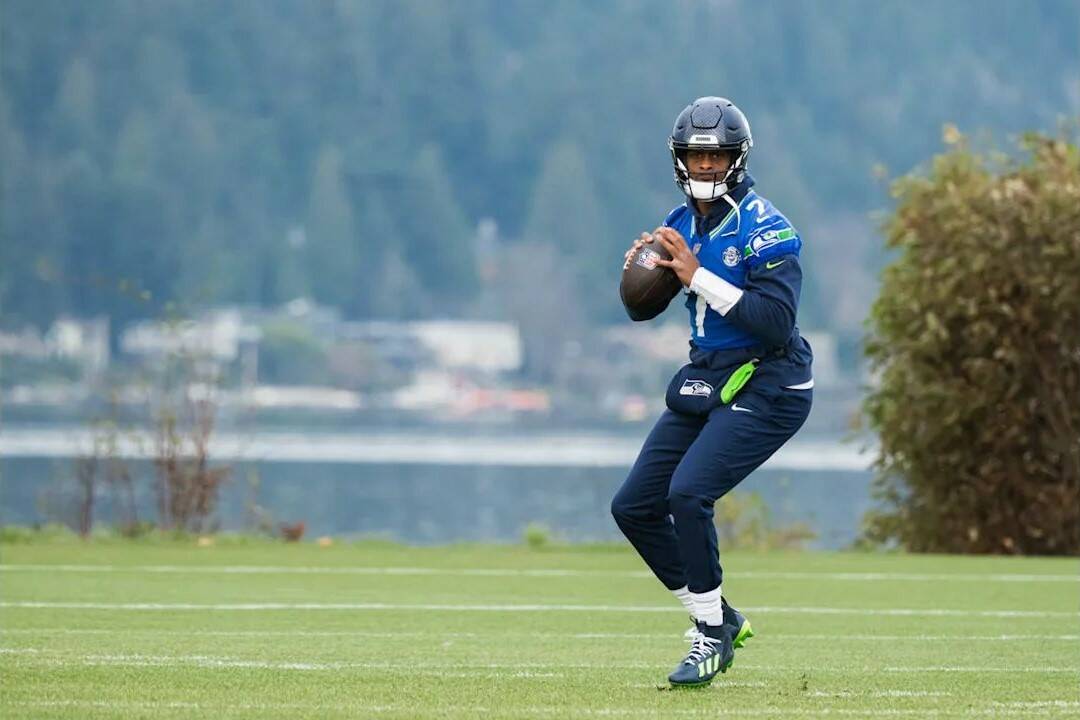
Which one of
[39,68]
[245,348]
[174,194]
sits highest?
[39,68]

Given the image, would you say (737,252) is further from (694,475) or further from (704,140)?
(694,475)

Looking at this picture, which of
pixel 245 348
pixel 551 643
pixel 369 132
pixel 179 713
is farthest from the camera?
A: pixel 369 132

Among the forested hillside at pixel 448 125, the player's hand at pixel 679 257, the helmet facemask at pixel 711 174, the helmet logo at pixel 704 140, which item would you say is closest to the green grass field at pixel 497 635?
the player's hand at pixel 679 257

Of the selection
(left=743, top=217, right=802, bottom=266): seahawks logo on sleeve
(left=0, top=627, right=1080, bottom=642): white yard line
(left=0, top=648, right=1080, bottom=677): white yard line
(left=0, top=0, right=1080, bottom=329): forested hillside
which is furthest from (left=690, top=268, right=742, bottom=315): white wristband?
(left=0, top=0, right=1080, bottom=329): forested hillside

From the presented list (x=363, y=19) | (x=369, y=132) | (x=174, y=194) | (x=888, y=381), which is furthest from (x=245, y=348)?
(x=888, y=381)

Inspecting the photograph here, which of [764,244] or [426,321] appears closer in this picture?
[764,244]

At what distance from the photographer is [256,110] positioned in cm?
15538

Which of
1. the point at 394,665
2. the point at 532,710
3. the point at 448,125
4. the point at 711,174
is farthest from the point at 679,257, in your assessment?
the point at 448,125

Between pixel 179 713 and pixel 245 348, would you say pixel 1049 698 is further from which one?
pixel 245 348

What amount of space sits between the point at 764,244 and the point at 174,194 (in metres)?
129

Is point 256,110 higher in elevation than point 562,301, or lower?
higher

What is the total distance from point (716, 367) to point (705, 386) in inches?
3.5

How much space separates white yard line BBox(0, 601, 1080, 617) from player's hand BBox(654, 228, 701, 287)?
442 cm

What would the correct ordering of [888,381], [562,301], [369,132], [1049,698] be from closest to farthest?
[1049,698] < [888,381] < [562,301] < [369,132]
